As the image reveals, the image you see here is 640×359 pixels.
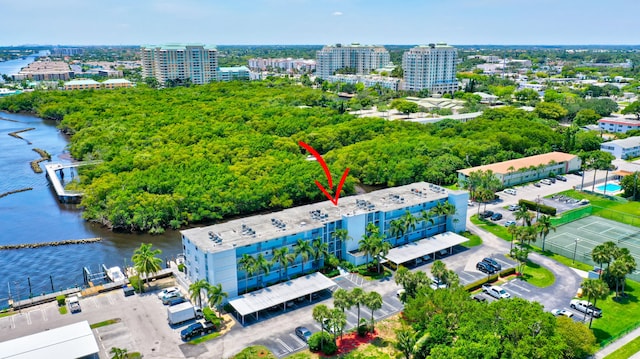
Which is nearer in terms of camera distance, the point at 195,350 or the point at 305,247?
the point at 195,350

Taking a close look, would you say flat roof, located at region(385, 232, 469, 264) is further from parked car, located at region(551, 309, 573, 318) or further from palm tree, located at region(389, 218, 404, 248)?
parked car, located at region(551, 309, 573, 318)

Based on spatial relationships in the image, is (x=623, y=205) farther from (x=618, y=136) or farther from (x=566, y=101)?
(x=566, y=101)

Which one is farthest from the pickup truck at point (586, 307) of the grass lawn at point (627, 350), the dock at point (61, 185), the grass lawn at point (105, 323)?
the dock at point (61, 185)

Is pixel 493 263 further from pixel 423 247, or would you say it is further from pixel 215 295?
pixel 215 295

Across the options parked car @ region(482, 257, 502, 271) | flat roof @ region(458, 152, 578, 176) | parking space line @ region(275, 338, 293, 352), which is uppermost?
flat roof @ region(458, 152, 578, 176)

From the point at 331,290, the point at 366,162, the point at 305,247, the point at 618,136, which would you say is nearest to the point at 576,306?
the point at 331,290

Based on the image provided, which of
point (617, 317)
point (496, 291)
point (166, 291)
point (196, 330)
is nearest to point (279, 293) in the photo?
point (196, 330)

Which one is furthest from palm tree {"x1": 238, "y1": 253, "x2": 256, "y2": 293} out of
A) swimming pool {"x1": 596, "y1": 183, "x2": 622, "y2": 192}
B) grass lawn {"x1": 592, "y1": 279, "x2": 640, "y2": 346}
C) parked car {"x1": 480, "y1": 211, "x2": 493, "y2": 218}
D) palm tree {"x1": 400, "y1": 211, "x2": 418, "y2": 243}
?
swimming pool {"x1": 596, "y1": 183, "x2": 622, "y2": 192}
